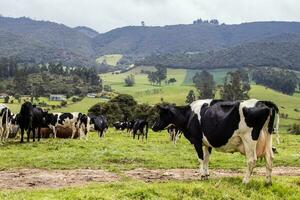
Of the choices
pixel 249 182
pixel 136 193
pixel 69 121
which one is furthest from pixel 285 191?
pixel 69 121

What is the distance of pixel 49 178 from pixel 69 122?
20.9 metres

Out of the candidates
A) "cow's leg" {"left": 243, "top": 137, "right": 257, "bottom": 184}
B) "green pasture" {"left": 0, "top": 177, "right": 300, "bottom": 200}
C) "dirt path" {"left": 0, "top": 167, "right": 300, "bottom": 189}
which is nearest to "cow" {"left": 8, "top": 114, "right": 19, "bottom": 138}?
"dirt path" {"left": 0, "top": 167, "right": 300, "bottom": 189}

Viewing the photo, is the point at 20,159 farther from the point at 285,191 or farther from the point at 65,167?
the point at 285,191

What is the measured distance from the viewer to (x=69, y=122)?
123 ft

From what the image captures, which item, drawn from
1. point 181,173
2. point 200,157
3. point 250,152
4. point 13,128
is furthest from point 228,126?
point 13,128

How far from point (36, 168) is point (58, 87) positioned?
527 ft

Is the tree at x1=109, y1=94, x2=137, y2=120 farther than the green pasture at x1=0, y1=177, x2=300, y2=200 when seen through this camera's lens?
Yes

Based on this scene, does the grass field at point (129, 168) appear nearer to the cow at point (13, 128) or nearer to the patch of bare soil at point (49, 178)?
the patch of bare soil at point (49, 178)

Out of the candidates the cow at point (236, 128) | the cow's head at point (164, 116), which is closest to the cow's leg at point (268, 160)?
the cow at point (236, 128)

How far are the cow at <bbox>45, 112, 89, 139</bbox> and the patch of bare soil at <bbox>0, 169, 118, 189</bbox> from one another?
59.5ft

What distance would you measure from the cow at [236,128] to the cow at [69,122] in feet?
69.9

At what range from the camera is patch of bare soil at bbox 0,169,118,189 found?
15.6m

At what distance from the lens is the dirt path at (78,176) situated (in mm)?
15812

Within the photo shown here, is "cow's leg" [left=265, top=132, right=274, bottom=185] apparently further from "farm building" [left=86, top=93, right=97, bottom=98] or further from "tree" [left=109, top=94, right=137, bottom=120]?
"farm building" [left=86, top=93, right=97, bottom=98]
